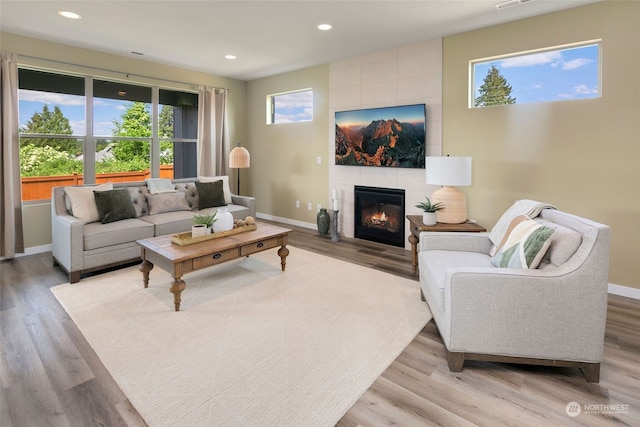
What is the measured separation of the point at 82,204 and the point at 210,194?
4.94ft

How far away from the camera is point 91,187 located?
395 cm

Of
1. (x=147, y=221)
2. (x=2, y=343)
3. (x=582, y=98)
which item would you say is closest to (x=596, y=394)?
(x=582, y=98)

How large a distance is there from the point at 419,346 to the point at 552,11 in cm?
344

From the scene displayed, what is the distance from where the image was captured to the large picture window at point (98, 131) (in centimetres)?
437

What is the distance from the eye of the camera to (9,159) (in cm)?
402

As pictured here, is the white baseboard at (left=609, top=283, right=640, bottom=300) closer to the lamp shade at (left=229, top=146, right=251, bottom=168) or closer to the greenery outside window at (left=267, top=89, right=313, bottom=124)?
the greenery outside window at (left=267, top=89, right=313, bottom=124)

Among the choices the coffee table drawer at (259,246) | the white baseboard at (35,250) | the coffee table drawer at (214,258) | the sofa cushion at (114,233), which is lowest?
the white baseboard at (35,250)

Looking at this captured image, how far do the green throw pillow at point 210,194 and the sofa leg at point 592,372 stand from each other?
4242 mm

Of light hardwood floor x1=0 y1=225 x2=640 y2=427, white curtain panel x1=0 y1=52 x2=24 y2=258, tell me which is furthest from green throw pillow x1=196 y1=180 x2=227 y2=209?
light hardwood floor x1=0 y1=225 x2=640 y2=427

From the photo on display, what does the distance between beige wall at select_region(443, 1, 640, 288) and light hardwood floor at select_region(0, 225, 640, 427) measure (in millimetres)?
1202

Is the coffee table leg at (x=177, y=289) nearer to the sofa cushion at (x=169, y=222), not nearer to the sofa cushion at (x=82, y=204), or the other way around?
the sofa cushion at (x=169, y=222)

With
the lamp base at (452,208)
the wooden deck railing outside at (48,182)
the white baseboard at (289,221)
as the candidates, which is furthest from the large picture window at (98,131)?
the lamp base at (452,208)

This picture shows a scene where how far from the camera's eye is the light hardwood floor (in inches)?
64.9

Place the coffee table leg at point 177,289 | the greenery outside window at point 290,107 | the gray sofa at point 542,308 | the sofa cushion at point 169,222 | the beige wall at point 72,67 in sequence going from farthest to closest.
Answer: the greenery outside window at point 290,107
the beige wall at point 72,67
the sofa cushion at point 169,222
the coffee table leg at point 177,289
the gray sofa at point 542,308
